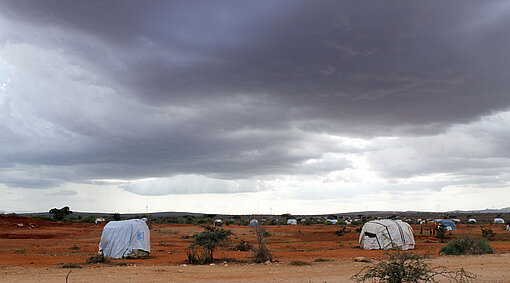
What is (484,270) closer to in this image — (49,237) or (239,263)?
(239,263)

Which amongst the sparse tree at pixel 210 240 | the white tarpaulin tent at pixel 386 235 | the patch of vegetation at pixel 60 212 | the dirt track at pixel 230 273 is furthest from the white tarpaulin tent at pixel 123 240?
the patch of vegetation at pixel 60 212

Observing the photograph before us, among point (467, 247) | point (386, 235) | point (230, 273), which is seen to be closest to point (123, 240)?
point (230, 273)

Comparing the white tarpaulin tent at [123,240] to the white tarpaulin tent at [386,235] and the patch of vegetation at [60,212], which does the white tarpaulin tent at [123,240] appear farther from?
the patch of vegetation at [60,212]

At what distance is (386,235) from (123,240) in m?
18.9

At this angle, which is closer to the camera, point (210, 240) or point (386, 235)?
point (210, 240)

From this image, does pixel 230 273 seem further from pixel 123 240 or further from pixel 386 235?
pixel 386 235

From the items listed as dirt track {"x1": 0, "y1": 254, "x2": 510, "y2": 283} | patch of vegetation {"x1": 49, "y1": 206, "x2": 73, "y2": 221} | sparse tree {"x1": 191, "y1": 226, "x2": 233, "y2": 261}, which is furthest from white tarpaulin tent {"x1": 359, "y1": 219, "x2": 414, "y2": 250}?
patch of vegetation {"x1": 49, "y1": 206, "x2": 73, "y2": 221}

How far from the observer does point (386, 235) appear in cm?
3200

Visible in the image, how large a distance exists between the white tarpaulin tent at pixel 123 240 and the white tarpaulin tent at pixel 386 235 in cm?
1652

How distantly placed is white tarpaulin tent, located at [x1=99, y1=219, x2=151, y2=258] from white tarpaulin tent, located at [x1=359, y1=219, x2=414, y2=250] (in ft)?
54.2

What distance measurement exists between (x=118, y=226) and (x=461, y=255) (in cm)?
2111

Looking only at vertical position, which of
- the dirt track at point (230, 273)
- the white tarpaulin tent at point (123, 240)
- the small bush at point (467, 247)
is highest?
the white tarpaulin tent at point (123, 240)

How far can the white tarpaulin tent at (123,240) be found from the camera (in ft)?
84.4

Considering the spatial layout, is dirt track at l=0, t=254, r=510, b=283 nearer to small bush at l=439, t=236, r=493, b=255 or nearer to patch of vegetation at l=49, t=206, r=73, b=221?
small bush at l=439, t=236, r=493, b=255
